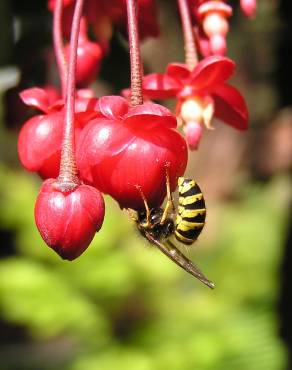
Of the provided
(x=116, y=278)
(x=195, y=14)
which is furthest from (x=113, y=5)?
(x=116, y=278)

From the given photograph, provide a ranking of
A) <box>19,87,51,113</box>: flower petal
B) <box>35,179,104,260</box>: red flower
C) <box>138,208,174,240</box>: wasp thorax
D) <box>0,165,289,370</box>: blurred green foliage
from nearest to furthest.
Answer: <box>35,179,104,260</box>: red flower < <box>19,87,51,113</box>: flower petal < <box>138,208,174,240</box>: wasp thorax < <box>0,165,289,370</box>: blurred green foliage

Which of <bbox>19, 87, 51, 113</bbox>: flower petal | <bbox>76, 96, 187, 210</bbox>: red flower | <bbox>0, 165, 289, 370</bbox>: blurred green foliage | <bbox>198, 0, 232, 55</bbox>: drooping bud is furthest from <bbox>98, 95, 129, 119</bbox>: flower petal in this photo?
<bbox>0, 165, 289, 370</bbox>: blurred green foliage

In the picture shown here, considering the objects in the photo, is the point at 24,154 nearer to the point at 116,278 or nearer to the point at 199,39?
the point at 199,39

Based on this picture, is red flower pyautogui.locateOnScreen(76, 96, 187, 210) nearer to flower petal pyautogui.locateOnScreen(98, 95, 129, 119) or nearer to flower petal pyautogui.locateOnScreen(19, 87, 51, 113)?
flower petal pyautogui.locateOnScreen(98, 95, 129, 119)

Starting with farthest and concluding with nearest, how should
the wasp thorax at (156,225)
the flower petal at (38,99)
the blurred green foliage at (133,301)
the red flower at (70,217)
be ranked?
1. the blurred green foliage at (133,301)
2. the wasp thorax at (156,225)
3. the flower petal at (38,99)
4. the red flower at (70,217)

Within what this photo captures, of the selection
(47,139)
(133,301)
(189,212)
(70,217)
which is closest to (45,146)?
(47,139)

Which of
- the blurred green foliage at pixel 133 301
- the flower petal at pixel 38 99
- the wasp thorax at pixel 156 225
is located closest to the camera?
the flower petal at pixel 38 99

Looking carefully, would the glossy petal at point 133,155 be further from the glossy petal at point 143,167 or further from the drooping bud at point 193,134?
the drooping bud at point 193,134

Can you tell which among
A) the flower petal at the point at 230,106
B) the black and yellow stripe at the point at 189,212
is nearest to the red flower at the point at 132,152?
the black and yellow stripe at the point at 189,212
